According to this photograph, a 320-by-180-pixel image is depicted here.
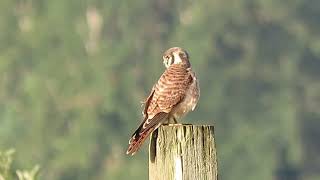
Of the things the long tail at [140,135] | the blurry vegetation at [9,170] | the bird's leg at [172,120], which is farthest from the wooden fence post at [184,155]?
the bird's leg at [172,120]

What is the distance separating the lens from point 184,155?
189 inches

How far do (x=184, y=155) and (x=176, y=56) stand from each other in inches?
72.5

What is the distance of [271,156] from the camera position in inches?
1505

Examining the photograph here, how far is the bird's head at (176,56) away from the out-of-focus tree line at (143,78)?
2819 centimetres

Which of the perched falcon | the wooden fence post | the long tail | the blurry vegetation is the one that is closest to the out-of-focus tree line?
the perched falcon

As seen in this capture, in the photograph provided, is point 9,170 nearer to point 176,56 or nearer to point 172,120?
point 172,120

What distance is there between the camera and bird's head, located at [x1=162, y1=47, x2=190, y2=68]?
21.6ft

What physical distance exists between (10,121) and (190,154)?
32.7 m

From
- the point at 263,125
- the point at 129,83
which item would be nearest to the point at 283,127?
the point at 263,125

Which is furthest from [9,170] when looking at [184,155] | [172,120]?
[184,155]

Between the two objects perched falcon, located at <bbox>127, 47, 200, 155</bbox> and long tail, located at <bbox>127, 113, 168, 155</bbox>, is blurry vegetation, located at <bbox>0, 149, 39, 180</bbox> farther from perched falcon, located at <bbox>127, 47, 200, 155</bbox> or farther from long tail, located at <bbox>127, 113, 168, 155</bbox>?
perched falcon, located at <bbox>127, 47, 200, 155</bbox>

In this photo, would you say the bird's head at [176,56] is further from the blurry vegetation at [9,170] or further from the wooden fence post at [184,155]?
the wooden fence post at [184,155]

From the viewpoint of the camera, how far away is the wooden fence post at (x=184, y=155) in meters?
4.79

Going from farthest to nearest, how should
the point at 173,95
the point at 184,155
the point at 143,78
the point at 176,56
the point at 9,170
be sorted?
Answer: 1. the point at 143,78
2. the point at 176,56
3. the point at 173,95
4. the point at 9,170
5. the point at 184,155
